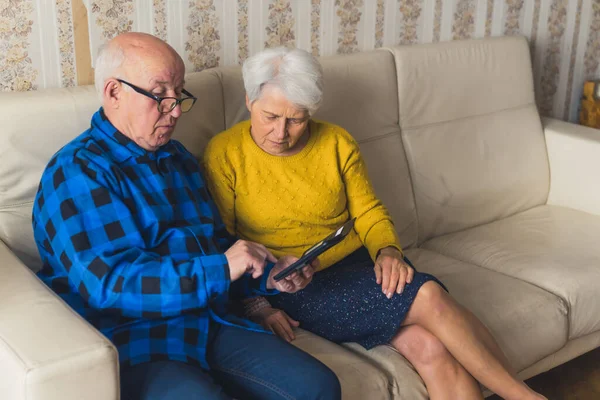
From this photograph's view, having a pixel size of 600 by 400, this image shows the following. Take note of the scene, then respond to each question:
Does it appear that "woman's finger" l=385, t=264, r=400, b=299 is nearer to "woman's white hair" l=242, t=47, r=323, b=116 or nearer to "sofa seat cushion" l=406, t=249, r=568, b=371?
"sofa seat cushion" l=406, t=249, r=568, b=371

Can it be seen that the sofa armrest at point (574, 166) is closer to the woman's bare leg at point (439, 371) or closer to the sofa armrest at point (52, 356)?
the woman's bare leg at point (439, 371)

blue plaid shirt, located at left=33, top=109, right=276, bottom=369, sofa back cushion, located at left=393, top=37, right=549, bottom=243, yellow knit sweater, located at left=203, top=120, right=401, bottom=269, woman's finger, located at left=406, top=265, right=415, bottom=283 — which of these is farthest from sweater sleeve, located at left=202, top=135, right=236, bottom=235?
sofa back cushion, located at left=393, top=37, right=549, bottom=243

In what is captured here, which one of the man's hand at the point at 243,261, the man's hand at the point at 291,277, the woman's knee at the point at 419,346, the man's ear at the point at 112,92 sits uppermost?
the man's ear at the point at 112,92

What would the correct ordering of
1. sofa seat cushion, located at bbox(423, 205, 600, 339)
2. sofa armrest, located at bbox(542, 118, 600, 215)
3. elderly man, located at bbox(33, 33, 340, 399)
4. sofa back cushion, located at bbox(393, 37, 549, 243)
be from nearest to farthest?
elderly man, located at bbox(33, 33, 340, 399), sofa seat cushion, located at bbox(423, 205, 600, 339), sofa back cushion, located at bbox(393, 37, 549, 243), sofa armrest, located at bbox(542, 118, 600, 215)

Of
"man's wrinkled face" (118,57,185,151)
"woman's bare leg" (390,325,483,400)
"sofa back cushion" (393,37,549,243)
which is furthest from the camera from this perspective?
"sofa back cushion" (393,37,549,243)

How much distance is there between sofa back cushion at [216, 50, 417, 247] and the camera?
2.46m

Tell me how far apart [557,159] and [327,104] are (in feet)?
3.61

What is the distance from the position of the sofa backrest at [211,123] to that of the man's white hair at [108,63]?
25 cm

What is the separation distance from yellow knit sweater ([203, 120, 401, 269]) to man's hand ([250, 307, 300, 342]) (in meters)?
0.17

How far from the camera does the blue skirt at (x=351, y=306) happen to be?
191 cm

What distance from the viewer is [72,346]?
1.37 meters

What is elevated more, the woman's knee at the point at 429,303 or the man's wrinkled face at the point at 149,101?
the man's wrinkled face at the point at 149,101

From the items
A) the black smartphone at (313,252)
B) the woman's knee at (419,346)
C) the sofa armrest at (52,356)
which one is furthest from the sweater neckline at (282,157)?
the sofa armrest at (52,356)

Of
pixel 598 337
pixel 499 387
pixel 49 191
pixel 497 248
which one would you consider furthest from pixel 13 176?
pixel 598 337
